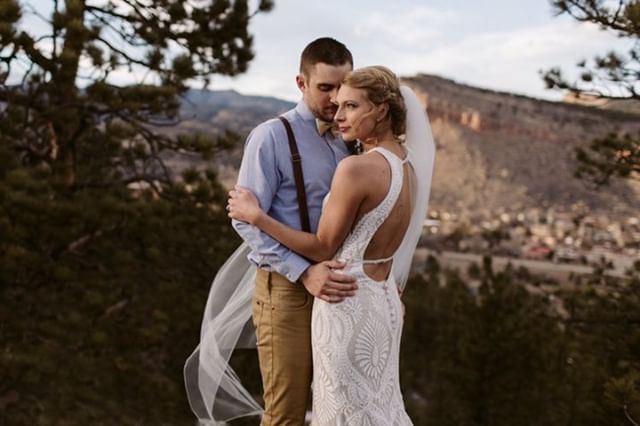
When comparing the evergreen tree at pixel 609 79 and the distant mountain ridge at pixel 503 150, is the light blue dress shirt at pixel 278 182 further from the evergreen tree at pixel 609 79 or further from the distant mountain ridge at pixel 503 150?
the distant mountain ridge at pixel 503 150

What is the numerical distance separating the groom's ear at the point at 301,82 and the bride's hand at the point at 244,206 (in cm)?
40

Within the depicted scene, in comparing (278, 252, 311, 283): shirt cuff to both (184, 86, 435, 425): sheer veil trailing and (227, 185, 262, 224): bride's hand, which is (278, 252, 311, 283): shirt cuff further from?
(184, 86, 435, 425): sheer veil trailing

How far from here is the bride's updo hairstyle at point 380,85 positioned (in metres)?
2.20

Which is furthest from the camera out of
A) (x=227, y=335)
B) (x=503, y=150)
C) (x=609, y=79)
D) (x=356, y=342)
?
(x=503, y=150)

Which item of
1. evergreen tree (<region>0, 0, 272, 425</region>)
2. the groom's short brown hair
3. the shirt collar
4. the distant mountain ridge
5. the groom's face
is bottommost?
the distant mountain ridge

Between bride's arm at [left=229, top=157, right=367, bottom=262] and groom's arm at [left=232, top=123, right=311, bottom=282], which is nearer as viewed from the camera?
bride's arm at [left=229, top=157, right=367, bottom=262]

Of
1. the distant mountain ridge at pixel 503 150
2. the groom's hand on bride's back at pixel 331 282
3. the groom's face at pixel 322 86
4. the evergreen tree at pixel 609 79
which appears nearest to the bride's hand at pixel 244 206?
the groom's hand on bride's back at pixel 331 282

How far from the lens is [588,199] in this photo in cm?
5275

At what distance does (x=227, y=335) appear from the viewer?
2742mm

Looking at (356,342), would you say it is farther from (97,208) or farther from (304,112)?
(97,208)

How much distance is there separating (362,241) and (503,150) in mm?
60961

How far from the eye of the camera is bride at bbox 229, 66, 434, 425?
2.19 m

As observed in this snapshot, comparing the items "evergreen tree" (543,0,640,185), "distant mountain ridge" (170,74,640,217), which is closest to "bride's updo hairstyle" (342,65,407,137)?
"evergreen tree" (543,0,640,185)

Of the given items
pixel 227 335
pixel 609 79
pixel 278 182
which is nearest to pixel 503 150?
pixel 609 79
